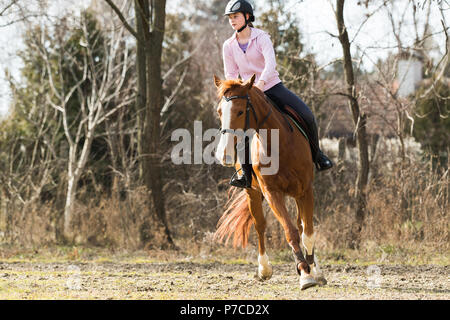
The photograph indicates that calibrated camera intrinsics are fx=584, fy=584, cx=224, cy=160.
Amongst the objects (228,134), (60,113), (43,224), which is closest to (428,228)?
(228,134)

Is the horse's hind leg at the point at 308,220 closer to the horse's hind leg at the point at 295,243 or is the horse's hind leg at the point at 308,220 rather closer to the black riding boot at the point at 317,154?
the horse's hind leg at the point at 295,243

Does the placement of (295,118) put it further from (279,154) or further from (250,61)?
(250,61)

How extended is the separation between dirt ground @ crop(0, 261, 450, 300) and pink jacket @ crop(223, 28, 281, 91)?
247 centimetres

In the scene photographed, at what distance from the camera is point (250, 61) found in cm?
714

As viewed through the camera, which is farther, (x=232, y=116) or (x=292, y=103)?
(x=292, y=103)

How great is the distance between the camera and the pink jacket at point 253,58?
22.5ft

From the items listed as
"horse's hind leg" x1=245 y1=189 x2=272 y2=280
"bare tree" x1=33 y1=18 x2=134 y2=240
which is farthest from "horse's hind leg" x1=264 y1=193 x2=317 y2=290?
"bare tree" x1=33 y1=18 x2=134 y2=240

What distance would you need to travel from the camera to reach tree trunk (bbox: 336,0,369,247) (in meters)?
10.8

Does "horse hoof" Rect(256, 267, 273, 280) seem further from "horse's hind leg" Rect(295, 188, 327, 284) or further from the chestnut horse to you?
"horse's hind leg" Rect(295, 188, 327, 284)

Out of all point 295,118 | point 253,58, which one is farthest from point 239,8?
point 295,118

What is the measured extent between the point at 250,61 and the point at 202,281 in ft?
9.43

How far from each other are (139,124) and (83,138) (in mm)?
5687

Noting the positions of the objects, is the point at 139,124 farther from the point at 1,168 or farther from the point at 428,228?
the point at 428,228

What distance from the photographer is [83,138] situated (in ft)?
54.4
